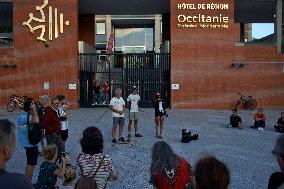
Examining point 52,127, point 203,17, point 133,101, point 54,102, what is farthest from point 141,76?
point 52,127

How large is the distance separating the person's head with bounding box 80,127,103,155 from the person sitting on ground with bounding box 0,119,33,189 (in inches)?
56.7

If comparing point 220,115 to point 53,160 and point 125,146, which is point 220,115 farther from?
point 53,160

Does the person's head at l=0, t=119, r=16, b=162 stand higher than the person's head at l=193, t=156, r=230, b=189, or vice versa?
the person's head at l=0, t=119, r=16, b=162

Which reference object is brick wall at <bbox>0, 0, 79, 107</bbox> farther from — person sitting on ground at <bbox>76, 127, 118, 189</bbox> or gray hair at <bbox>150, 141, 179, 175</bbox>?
gray hair at <bbox>150, 141, 179, 175</bbox>

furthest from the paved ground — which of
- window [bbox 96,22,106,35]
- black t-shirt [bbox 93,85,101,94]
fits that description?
window [bbox 96,22,106,35]

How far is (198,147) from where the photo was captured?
540 inches

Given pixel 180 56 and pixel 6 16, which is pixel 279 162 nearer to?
pixel 180 56

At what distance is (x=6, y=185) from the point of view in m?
3.15

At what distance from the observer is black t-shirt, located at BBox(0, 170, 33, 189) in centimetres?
315

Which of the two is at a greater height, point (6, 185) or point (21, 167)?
point (6, 185)

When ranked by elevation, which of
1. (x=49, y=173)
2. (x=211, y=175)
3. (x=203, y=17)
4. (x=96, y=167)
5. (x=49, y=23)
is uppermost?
(x=203, y=17)

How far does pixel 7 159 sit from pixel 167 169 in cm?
177

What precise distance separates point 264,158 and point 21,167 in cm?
593

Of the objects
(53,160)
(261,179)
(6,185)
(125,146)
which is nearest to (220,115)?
(125,146)
